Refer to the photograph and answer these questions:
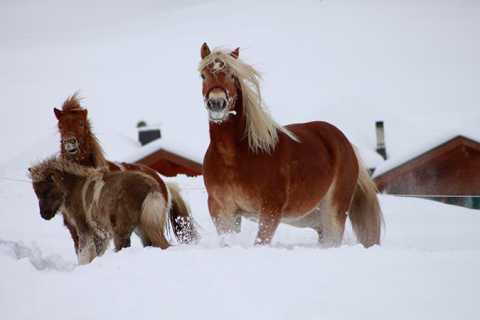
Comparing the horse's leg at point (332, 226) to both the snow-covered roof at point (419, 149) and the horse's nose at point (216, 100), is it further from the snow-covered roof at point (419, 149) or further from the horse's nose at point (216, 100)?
the snow-covered roof at point (419, 149)

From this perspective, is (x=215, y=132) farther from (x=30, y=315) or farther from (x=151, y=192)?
(x=30, y=315)

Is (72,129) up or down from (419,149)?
up

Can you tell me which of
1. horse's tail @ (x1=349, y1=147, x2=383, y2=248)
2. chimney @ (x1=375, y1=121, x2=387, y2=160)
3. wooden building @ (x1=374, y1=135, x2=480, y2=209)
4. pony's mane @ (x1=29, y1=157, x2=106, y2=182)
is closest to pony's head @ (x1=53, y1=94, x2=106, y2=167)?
pony's mane @ (x1=29, y1=157, x2=106, y2=182)

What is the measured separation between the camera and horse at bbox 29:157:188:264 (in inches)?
257

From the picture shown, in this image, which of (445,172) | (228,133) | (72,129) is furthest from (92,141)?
(445,172)

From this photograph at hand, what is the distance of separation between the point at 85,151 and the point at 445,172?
1793 centimetres

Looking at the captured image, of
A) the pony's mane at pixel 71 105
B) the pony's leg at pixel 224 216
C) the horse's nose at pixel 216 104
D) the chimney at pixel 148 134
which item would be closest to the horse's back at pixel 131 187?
the pony's leg at pixel 224 216

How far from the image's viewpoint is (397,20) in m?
147

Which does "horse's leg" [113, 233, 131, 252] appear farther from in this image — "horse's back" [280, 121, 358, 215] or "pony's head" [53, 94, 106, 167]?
"horse's back" [280, 121, 358, 215]

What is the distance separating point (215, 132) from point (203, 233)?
2188mm

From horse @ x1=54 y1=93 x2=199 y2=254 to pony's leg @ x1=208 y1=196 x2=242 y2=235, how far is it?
28.5 inches

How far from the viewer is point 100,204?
654cm

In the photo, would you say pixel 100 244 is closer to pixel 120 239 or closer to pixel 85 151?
pixel 120 239

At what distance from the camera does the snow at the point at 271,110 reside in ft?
15.2
